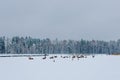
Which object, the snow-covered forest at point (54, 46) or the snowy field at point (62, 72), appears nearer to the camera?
the snowy field at point (62, 72)

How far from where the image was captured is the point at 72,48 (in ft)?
559

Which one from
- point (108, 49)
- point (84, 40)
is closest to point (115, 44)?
point (108, 49)

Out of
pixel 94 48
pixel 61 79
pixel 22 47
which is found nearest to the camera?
pixel 61 79

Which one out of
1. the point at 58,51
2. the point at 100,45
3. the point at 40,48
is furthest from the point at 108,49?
the point at 40,48

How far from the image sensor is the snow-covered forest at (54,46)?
152000 mm

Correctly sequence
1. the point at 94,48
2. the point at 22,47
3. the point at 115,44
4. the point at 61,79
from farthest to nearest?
the point at 115,44
the point at 94,48
the point at 22,47
the point at 61,79

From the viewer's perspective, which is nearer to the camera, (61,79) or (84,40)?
(61,79)

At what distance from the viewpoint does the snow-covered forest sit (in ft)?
499

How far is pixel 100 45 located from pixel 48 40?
1251 inches

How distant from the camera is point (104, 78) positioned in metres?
16.2

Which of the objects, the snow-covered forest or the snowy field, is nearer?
the snowy field

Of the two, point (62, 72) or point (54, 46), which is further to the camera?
point (54, 46)

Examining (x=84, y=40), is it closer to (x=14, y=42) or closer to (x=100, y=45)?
(x=100, y=45)

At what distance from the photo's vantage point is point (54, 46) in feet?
563
